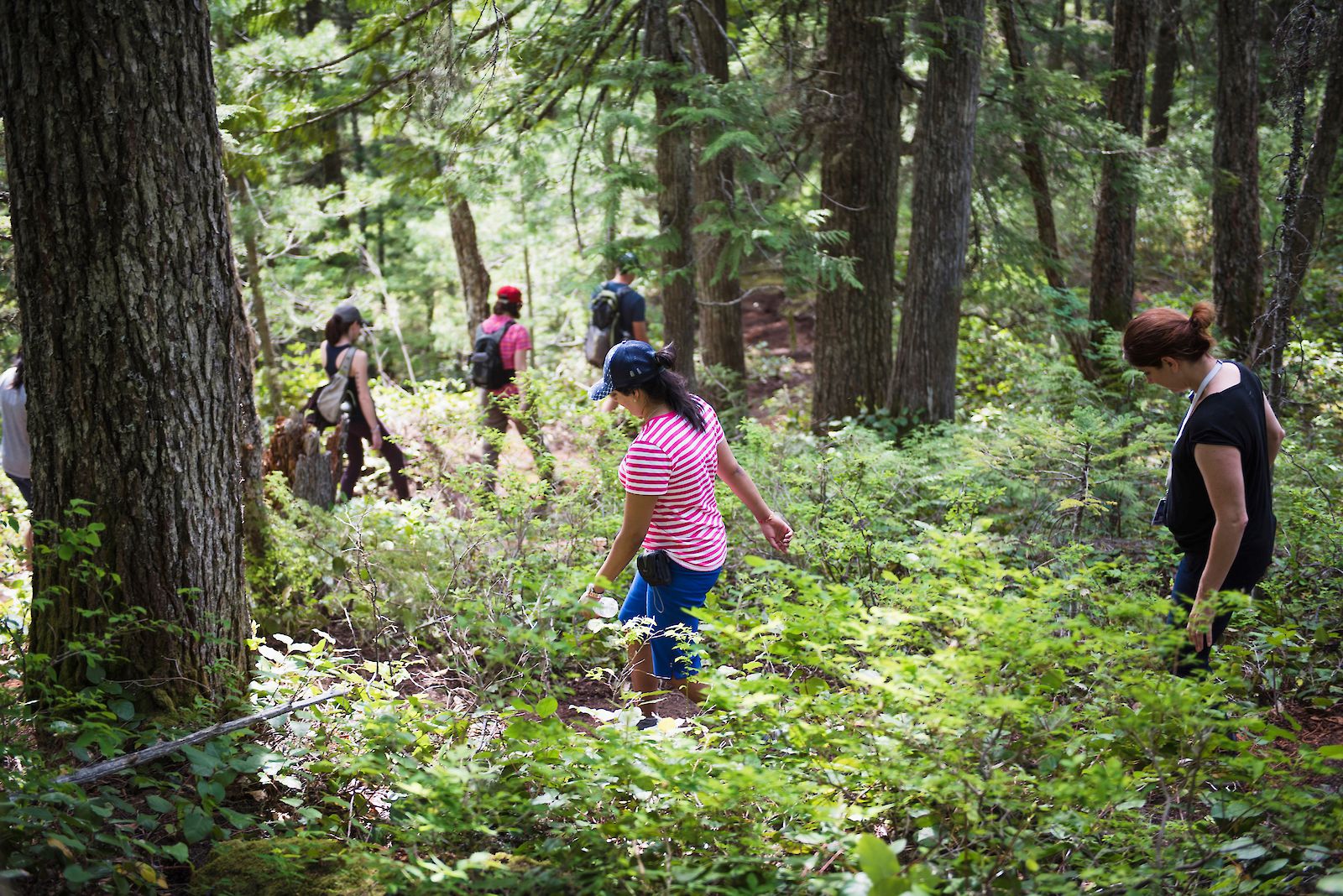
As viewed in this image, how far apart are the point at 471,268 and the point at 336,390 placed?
6.92 metres

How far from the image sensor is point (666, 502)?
4031mm

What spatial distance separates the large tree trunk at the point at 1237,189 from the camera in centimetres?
1094

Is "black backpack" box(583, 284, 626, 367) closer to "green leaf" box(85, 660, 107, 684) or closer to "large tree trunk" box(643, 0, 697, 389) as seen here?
"large tree trunk" box(643, 0, 697, 389)

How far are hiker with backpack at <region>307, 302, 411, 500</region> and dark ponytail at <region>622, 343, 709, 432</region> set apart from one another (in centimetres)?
422

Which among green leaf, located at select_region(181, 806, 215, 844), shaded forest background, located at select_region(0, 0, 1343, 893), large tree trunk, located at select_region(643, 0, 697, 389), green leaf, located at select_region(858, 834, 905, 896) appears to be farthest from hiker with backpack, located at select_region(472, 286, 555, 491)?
green leaf, located at select_region(858, 834, 905, 896)

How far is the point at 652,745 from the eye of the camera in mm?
2857

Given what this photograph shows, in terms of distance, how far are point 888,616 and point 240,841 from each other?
2175 millimetres

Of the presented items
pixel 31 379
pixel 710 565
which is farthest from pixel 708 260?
pixel 31 379

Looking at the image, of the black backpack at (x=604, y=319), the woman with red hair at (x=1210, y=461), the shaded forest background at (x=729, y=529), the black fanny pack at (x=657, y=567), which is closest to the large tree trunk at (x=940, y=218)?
the shaded forest background at (x=729, y=529)

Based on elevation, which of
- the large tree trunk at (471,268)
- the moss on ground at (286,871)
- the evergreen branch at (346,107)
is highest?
the evergreen branch at (346,107)

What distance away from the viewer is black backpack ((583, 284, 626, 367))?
8.16m

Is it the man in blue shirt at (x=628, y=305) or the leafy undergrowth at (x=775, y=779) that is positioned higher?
the man in blue shirt at (x=628, y=305)

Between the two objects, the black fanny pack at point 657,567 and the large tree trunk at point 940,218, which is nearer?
the black fanny pack at point 657,567

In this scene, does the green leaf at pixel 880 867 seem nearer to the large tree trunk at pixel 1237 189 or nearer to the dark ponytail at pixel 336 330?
the dark ponytail at pixel 336 330
